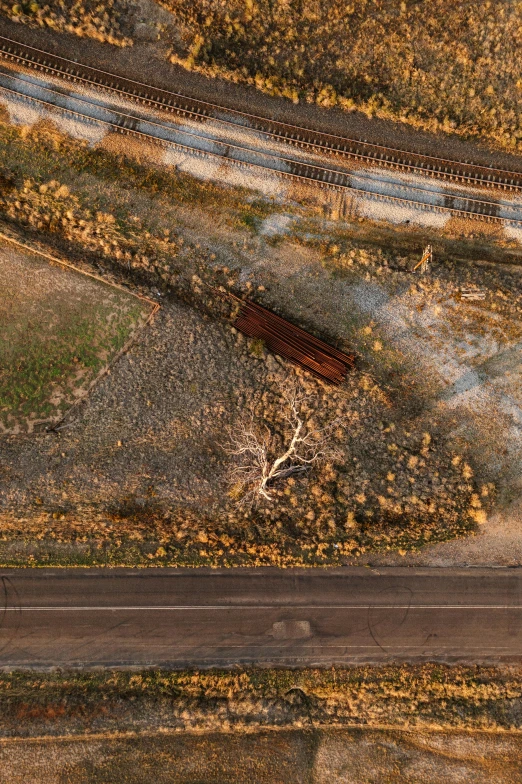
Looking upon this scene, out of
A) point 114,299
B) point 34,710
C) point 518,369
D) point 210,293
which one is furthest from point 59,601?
point 518,369

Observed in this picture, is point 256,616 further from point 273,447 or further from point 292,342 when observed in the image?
point 292,342

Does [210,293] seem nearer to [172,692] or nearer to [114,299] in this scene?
[114,299]

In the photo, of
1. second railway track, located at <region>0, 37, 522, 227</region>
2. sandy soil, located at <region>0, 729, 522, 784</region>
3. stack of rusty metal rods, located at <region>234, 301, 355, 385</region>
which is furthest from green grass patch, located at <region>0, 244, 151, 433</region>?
sandy soil, located at <region>0, 729, 522, 784</region>

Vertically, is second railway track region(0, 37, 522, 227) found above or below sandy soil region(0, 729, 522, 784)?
above

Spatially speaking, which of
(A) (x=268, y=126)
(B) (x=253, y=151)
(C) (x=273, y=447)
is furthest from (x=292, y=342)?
(A) (x=268, y=126)

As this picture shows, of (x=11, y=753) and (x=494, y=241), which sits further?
(x=494, y=241)

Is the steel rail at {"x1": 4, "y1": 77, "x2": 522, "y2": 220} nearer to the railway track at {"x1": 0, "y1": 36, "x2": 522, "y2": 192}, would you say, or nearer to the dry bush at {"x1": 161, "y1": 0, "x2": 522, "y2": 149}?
the railway track at {"x1": 0, "y1": 36, "x2": 522, "y2": 192}

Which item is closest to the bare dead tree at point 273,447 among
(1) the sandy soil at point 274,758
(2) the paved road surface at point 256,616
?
(2) the paved road surface at point 256,616
